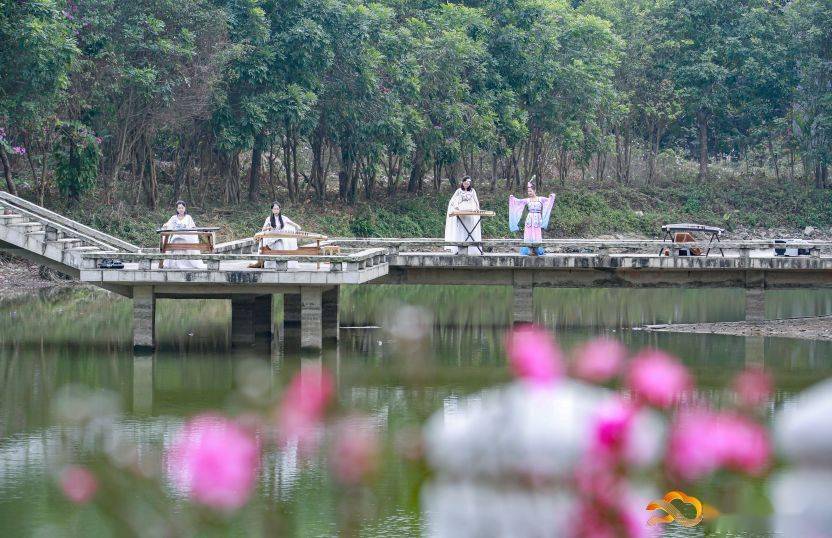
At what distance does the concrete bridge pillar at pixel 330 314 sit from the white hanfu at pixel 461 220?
2957 millimetres

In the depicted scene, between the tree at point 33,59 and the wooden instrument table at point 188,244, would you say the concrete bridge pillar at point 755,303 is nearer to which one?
the wooden instrument table at point 188,244

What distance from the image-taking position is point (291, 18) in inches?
1629

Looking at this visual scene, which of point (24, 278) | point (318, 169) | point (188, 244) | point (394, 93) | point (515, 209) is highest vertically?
point (394, 93)

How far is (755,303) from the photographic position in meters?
28.0

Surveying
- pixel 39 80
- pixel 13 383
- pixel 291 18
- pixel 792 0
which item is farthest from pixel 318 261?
pixel 792 0

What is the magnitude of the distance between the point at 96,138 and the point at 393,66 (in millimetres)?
11286

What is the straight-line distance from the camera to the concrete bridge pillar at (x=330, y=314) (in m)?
25.9

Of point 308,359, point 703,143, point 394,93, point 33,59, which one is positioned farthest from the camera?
point 703,143

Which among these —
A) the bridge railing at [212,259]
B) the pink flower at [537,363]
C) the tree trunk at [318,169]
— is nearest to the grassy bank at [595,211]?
the tree trunk at [318,169]

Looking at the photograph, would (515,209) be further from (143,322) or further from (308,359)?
(143,322)

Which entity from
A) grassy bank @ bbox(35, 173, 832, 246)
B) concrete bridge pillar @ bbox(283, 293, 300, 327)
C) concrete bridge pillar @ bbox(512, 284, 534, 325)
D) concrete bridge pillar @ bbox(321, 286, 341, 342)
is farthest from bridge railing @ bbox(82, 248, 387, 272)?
grassy bank @ bbox(35, 173, 832, 246)

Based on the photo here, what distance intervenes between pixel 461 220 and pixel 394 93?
57.5 ft

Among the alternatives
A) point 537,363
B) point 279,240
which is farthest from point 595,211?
point 537,363

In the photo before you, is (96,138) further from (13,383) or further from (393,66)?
(13,383)
